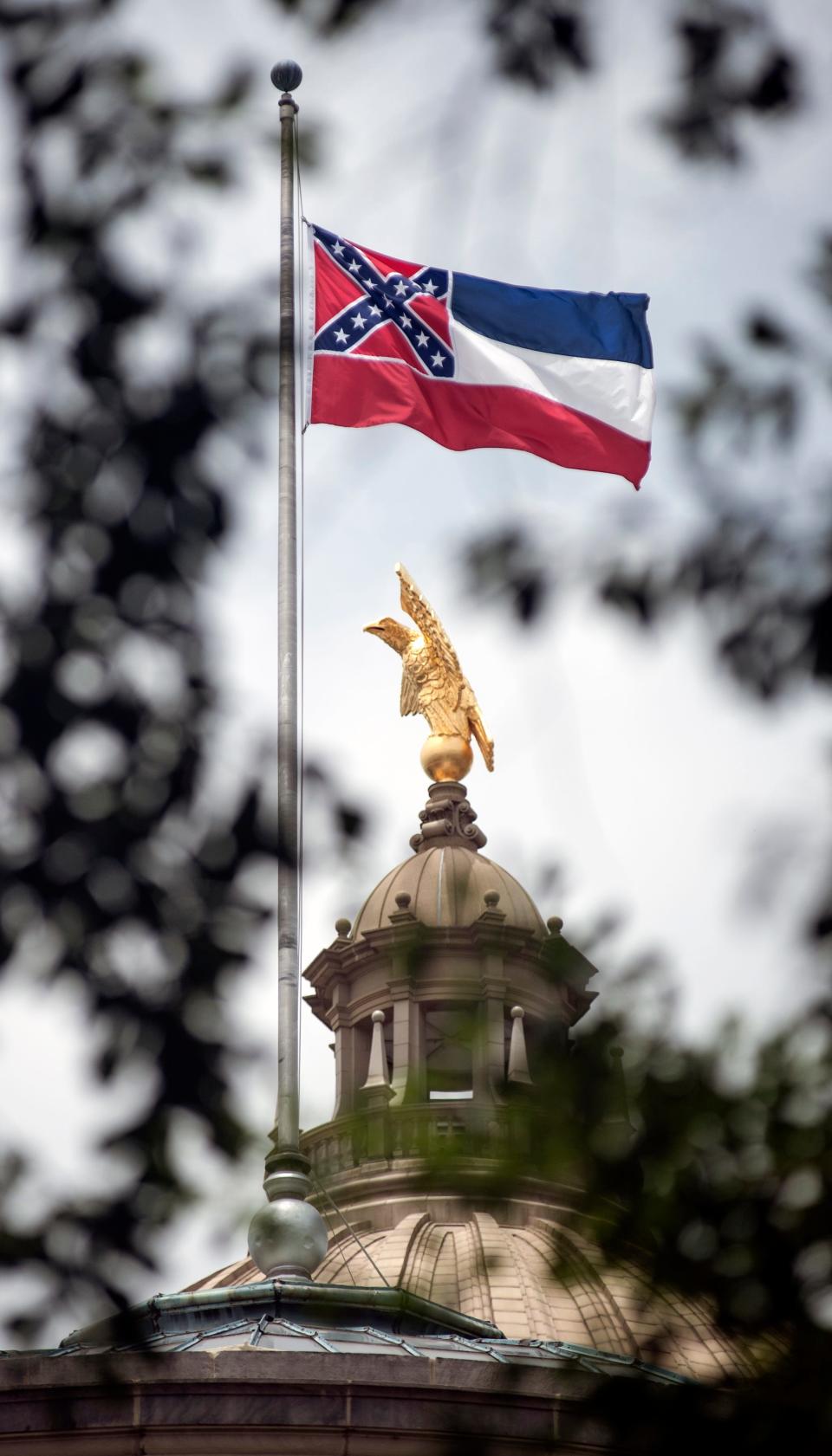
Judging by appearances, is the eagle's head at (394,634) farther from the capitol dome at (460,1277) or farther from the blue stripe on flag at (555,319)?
the blue stripe on flag at (555,319)

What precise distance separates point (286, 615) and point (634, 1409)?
57.6ft

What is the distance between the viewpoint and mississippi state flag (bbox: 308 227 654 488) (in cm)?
2738

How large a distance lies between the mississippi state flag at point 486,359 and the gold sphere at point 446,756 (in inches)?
1002

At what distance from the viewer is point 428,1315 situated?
2220 cm

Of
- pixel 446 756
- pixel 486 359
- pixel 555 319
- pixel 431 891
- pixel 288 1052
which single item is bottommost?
pixel 288 1052

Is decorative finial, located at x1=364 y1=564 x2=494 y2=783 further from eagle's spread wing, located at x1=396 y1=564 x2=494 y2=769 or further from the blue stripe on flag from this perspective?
the blue stripe on flag

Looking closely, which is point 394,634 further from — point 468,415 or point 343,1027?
point 468,415

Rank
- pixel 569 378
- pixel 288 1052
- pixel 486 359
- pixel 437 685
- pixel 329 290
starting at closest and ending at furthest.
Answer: pixel 288 1052 < pixel 329 290 < pixel 486 359 < pixel 569 378 < pixel 437 685

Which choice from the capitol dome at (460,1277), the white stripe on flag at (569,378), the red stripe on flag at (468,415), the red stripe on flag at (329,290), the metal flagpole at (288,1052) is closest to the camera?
the metal flagpole at (288,1052)

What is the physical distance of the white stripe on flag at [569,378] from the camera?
28312 mm

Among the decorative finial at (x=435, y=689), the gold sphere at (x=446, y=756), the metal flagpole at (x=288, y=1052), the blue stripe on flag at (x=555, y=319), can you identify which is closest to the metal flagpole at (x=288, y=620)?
the metal flagpole at (x=288, y=1052)

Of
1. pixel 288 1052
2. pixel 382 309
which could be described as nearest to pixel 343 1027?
pixel 382 309

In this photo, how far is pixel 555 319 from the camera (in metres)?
28.8

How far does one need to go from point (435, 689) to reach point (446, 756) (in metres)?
2.14
